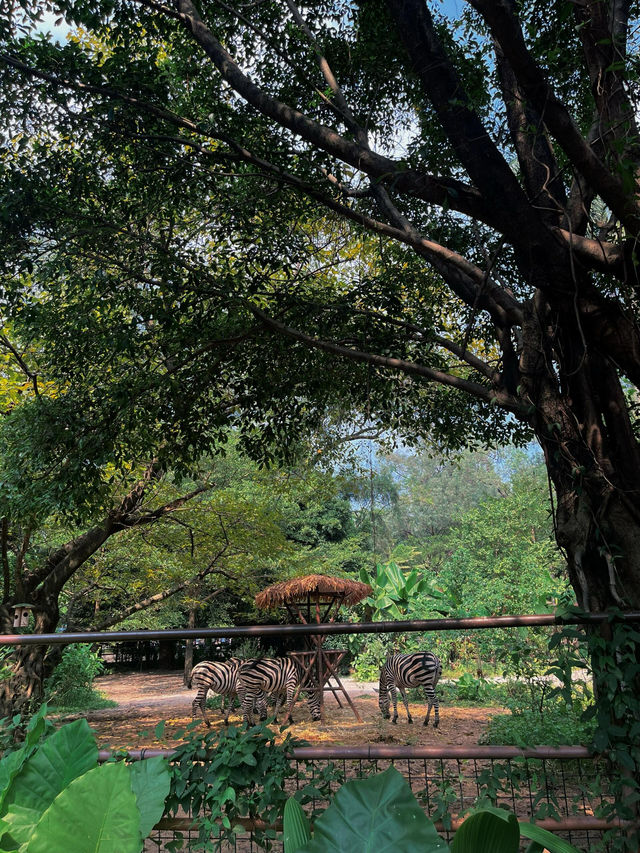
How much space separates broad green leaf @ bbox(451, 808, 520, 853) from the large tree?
2.16 metres

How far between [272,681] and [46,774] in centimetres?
697

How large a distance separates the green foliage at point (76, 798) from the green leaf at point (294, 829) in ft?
0.49

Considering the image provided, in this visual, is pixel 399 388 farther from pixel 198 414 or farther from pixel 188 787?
pixel 188 787

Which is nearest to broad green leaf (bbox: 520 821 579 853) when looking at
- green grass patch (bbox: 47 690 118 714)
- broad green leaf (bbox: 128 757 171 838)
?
broad green leaf (bbox: 128 757 171 838)

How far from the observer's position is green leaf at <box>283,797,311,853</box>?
67cm

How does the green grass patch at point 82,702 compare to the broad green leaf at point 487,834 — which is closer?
the broad green leaf at point 487,834

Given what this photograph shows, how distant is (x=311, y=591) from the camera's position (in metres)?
7.74

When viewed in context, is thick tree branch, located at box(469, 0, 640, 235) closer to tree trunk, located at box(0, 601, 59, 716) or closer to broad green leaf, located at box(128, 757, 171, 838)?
broad green leaf, located at box(128, 757, 171, 838)

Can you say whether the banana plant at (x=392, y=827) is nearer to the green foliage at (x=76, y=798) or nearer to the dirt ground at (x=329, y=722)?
the green foliage at (x=76, y=798)

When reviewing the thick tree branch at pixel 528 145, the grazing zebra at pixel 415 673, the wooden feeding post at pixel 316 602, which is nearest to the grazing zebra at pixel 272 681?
the wooden feeding post at pixel 316 602

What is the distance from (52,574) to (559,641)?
254 inches

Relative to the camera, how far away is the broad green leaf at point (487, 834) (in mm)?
555

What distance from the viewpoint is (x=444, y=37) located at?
381cm

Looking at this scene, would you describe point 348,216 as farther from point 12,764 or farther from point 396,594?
point 396,594
